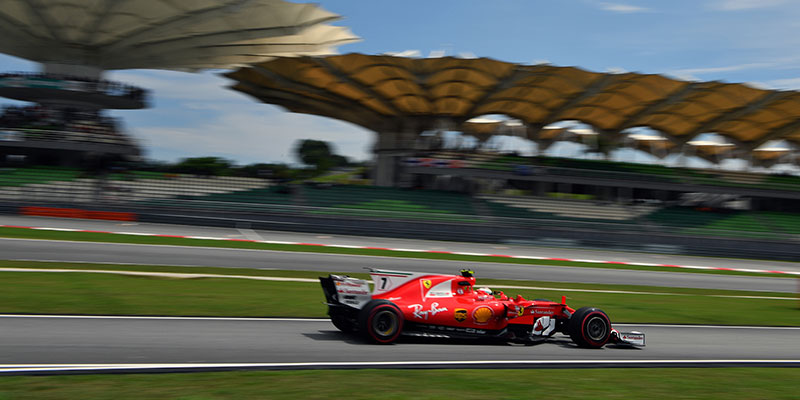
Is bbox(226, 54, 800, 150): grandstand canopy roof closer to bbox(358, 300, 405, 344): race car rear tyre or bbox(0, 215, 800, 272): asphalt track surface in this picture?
bbox(0, 215, 800, 272): asphalt track surface

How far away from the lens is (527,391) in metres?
7.29

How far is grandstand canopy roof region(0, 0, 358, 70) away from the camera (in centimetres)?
3300

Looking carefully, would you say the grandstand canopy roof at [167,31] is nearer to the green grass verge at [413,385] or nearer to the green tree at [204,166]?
the green tree at [204,166]

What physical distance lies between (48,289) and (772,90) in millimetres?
42781

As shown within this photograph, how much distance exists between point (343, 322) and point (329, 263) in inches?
461

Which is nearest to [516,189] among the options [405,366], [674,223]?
[674,223]

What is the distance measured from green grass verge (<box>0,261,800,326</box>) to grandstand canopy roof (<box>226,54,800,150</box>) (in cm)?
2042

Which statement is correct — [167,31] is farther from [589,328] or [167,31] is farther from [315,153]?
[315,153]

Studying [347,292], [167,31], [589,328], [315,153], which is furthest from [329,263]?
[315,153]

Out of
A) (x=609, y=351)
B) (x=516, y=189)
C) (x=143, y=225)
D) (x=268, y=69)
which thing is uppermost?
(x=268, y=69)

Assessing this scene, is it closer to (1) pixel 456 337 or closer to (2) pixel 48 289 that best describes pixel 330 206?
(2) pixel 48 289

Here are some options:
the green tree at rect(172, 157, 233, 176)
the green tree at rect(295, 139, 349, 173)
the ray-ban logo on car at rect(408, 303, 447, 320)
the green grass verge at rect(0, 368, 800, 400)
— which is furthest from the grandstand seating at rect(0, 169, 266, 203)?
the green tree at rect(295, 139, 349, 173)

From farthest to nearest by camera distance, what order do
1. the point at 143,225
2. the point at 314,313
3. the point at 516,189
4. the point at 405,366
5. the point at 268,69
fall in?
the point at 516,189 → the point at 268,69 → the point at 143,225 → the point at 314,313 → the point at 405,366

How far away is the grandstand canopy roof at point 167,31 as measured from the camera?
33.0 m
